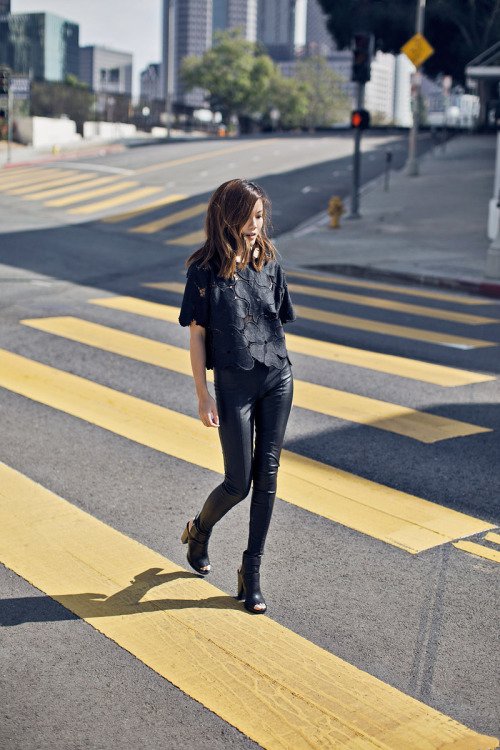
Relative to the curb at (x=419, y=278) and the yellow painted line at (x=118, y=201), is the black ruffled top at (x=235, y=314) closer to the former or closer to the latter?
the curb at (x=419, y=278)

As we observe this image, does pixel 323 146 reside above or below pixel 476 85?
below

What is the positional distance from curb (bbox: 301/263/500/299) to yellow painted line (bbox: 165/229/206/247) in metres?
3.80

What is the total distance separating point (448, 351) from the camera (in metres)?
11.0

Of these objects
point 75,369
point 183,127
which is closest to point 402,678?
point 75,369

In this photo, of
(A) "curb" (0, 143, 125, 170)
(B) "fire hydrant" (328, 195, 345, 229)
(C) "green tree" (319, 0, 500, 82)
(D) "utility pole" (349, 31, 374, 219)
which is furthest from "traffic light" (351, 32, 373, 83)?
(C) "green tree" (319, 0, 500, 82)

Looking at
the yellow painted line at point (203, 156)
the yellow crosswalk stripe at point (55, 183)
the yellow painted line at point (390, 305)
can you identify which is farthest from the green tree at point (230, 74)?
the yellow painted line at point (390, 305)

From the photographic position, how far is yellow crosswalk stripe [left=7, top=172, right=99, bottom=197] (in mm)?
30500

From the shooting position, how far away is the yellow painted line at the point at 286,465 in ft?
19.6

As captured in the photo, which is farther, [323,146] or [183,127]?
[183,127]

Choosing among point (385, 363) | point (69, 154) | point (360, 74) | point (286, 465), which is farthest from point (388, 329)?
point (69, 154)

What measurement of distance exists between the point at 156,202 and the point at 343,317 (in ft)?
52.7

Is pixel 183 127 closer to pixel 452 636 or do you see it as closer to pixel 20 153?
pixel 20 153

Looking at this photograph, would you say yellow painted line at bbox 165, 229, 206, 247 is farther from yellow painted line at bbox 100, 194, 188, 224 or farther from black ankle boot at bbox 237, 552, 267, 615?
black ankle boot at bbox 237, 552, 267, 615

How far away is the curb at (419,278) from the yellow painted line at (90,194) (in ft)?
37.3
